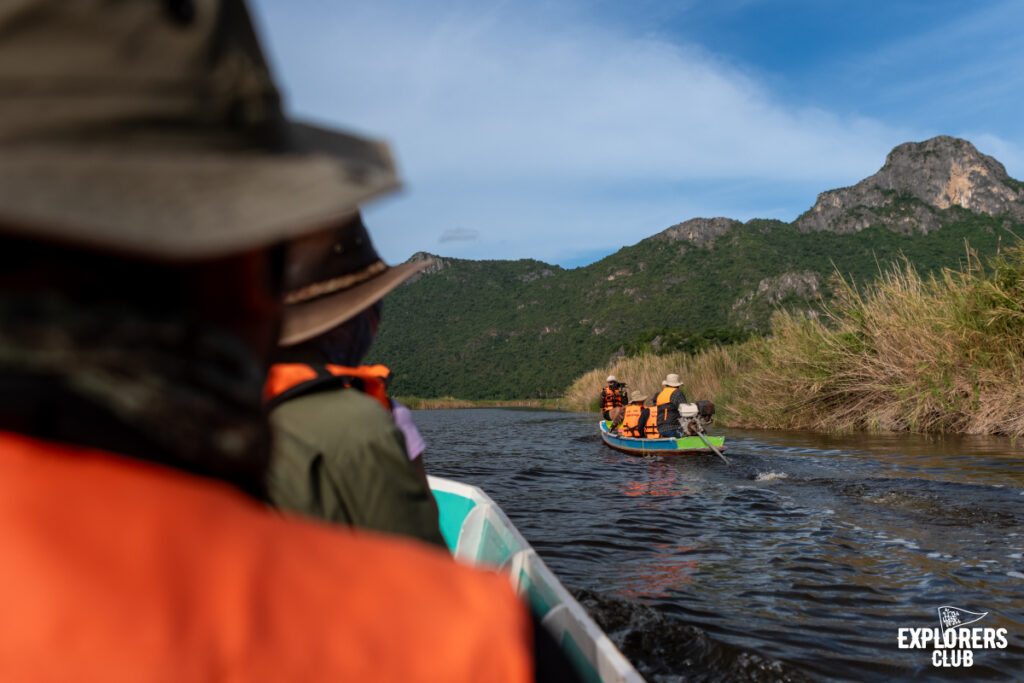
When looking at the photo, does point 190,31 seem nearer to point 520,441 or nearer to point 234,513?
point 234,513

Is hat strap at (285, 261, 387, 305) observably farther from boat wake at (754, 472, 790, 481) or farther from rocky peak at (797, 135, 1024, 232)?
rocky peak at (797, 135, 1024, 232)

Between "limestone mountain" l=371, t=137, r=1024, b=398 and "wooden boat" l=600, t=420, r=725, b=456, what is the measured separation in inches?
2193

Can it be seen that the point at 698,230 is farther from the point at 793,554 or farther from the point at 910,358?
the point at 793,554

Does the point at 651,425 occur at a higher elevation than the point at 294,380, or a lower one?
lower

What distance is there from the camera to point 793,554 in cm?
577

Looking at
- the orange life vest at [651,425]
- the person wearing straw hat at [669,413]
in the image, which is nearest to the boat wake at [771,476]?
the person wearing straw hat at [669,413]

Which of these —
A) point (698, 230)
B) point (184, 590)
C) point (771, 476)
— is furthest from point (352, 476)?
point (698, 230)

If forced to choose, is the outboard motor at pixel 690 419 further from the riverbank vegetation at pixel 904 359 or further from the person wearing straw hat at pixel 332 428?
the person wearing straw hat at pixel 332 428

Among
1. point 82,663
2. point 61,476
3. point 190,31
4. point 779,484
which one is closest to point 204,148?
point 190,31

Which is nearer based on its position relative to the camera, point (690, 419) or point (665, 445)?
point (665, 445)

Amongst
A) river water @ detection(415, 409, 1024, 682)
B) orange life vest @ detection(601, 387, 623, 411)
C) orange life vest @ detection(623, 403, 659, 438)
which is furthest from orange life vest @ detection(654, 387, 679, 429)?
orange life vest @ detection(601, 387, 623, 411)

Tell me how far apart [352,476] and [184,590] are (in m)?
1.03

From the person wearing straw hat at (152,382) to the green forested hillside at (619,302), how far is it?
6609cm

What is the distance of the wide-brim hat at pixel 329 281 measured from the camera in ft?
5.88
